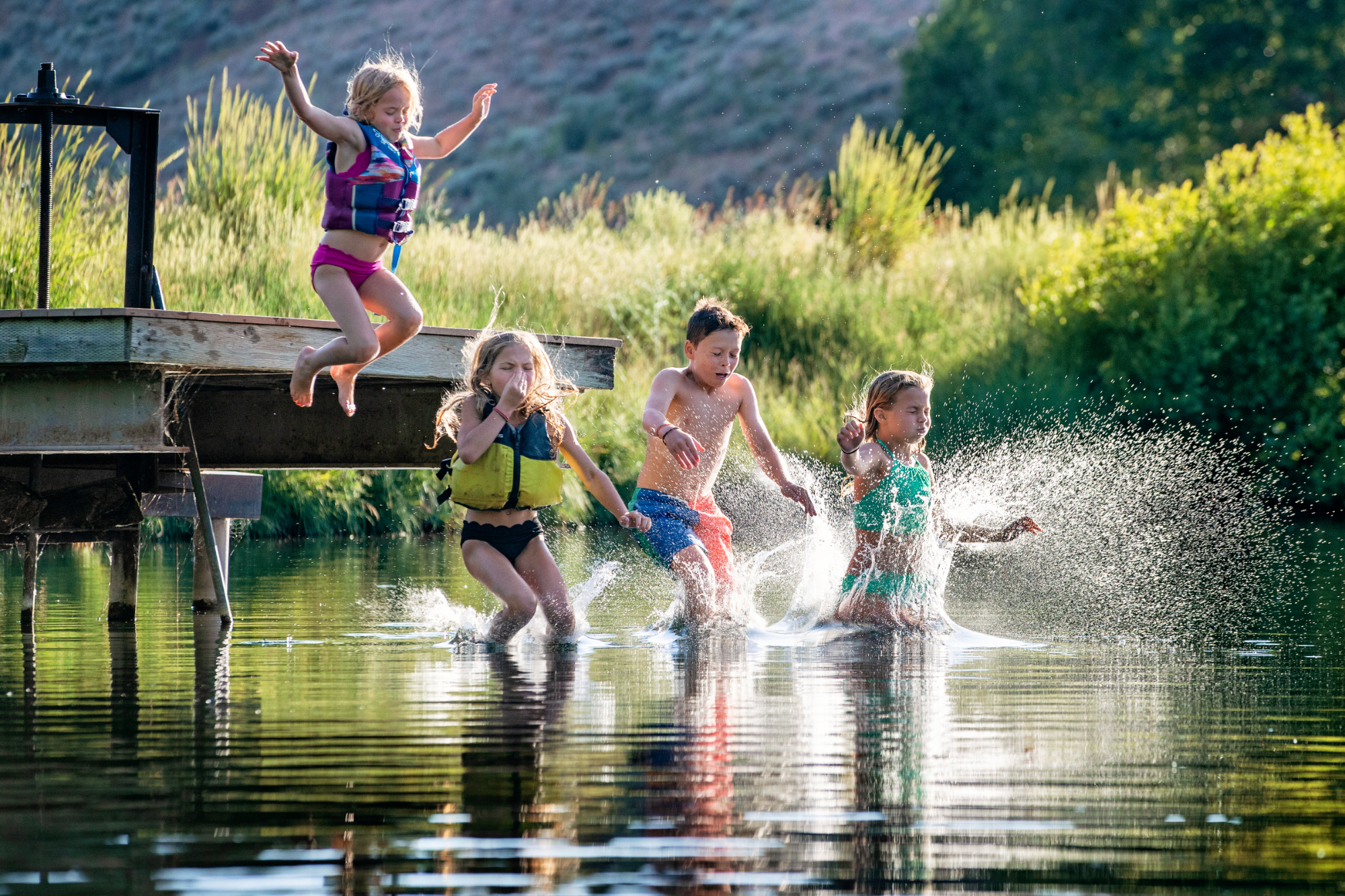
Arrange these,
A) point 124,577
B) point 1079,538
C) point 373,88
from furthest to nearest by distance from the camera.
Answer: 1. point 1079,538
2. point 124,577
3. point 373,88

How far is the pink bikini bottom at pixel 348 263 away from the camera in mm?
7730

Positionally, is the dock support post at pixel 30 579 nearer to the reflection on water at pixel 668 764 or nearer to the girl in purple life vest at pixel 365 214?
the reflection on water at pixel 668 764

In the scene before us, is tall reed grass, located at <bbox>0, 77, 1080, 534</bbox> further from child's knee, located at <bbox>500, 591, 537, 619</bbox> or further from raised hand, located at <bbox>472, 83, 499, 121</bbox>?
child's knee, located at <bbox>500, 591, 537, 619</bbox>

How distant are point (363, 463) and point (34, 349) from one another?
2.54 metres

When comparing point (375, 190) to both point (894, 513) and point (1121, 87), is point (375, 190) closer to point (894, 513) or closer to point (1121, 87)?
point (894, 513)

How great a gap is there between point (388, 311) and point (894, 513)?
261 cm

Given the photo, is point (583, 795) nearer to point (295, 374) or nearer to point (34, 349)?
point (295, 374)

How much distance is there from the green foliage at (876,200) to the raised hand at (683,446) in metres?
17.5

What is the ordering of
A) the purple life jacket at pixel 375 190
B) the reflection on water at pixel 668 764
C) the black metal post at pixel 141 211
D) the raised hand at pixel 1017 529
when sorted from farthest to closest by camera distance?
the black metal post at pixel 141 211, the raised hand at pixel 1017 529, the purple life jacket at pixel 375 190, the reflection on water at pixel 668 764

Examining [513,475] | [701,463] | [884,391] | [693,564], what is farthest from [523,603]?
[884,391]

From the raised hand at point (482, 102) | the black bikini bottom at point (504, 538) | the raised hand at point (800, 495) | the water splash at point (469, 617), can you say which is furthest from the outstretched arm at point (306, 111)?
the raised hand at point (800, 495)


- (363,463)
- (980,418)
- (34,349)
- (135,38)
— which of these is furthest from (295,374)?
(135,38)

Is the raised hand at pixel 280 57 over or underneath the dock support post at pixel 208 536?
over

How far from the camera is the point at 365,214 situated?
25.1 ft
